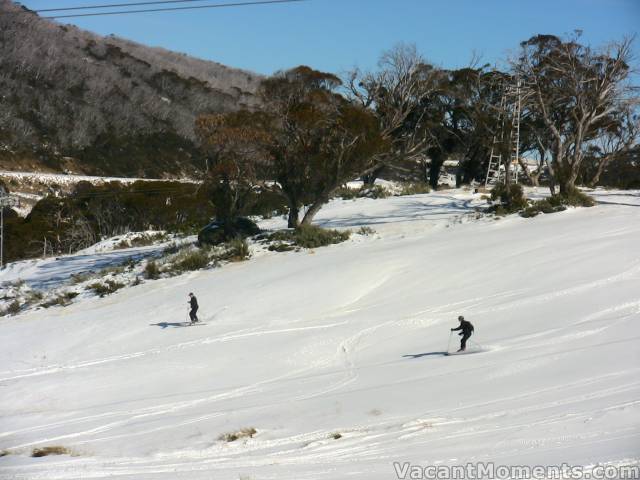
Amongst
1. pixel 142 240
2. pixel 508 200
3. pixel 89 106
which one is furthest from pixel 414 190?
pixel 89 106

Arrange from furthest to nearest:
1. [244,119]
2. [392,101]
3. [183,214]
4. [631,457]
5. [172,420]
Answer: [183,214] → [392,101] → [244,119] → [172,420] → [631,457]

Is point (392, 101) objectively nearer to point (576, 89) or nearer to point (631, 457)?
point (576, 89)

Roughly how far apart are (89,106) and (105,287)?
60751 mm

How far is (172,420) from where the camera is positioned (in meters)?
11.6

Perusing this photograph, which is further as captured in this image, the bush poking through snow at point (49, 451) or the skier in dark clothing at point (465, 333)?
the skier in dark clothing at point (465, 333)

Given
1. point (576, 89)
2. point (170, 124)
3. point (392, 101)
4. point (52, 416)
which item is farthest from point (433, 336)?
point (170, 124)

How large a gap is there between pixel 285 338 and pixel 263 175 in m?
14.5

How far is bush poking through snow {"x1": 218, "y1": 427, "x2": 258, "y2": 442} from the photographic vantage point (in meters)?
10.2

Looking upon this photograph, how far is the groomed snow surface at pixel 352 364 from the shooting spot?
9.02m

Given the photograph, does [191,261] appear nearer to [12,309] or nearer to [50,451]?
[12,309]

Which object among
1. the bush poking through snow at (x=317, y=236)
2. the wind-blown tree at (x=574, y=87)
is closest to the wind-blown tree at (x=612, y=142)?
the wind-blown tree at (x=574, y=87)

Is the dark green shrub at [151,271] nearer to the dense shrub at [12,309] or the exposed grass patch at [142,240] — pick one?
the dense shrub at [12,309]

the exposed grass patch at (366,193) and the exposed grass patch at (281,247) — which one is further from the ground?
the exposed grass patch at (366,193)

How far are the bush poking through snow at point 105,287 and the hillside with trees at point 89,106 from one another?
35164mm
